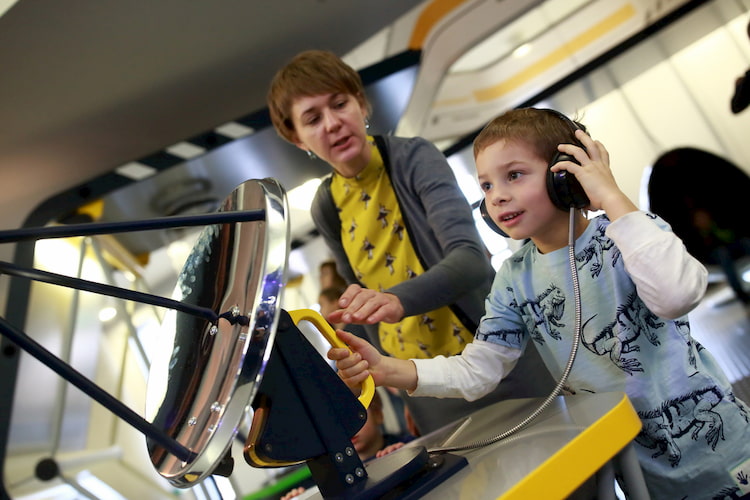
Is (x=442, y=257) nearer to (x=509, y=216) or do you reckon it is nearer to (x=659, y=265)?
(x=509, y=216)

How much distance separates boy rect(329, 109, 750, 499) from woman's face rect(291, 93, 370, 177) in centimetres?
30

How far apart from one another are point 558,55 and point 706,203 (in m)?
1.16

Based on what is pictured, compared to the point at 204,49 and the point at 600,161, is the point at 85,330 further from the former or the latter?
the point at 600,161

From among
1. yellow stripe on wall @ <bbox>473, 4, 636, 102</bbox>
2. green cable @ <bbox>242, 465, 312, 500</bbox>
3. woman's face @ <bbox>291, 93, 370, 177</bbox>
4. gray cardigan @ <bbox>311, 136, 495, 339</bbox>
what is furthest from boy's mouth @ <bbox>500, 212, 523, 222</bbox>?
yellow stripe on wall @ <bbox>473, 4, 636, 102</bbox>

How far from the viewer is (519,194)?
740 mm

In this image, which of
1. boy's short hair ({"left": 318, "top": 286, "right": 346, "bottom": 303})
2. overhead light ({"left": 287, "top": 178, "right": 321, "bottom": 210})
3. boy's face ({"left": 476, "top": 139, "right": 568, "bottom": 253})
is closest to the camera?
boy's face ({"left": 476, "top": 139, "right": 568, "bottom": 253})

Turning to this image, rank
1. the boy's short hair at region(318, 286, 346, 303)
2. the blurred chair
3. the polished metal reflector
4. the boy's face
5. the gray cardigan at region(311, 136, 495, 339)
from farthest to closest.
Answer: the blurred chair, the boy's short hair at region(318, 286, 346, 303), the gray cardigan at region(311, 136, 495, 339), the boy's face, the polished metal reflector

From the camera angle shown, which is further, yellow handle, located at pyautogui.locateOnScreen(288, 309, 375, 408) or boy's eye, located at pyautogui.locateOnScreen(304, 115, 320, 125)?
boy's eye, located at pyautogui.locateOnScreen(304, 115, 320, 125)

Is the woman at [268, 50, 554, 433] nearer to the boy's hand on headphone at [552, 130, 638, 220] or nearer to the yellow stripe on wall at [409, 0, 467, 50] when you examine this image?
the boy's hand on headphone at [552, 130, 638, 220]

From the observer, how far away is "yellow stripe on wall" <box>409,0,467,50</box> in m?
2.47

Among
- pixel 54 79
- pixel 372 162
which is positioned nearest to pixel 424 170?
pixel 372 162

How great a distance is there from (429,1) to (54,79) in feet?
4.78

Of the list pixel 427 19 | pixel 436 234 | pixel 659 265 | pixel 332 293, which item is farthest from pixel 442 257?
pixel 427 19

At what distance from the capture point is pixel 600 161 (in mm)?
678
